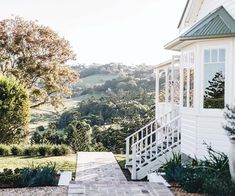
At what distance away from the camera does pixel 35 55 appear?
73.8 feet

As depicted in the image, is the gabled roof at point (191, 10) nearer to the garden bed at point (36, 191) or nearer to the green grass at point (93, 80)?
the garden bed at point (36, 191)

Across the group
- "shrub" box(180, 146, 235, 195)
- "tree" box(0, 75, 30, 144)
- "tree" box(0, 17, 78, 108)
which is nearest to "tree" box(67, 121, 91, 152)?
"tree" box(0, 75, 30, 144)

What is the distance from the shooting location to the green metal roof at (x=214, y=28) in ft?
35.2

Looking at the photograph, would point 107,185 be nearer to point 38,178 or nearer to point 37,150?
point 38,178

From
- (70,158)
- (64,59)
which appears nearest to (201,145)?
(70,158)

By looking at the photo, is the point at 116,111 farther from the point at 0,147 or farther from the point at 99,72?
the point at 99,72

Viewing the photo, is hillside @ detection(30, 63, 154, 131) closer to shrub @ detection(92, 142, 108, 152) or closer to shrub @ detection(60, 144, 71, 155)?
shrub @ detection(92, 142, 108, 152)

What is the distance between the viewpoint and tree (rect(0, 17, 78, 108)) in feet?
72.7

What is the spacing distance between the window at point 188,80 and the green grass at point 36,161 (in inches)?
177

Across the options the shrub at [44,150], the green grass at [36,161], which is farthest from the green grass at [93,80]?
the green grass at [36,161]

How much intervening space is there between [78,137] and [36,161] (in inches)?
158

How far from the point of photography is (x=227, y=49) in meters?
10.9

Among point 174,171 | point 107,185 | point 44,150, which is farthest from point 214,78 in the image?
point 44,150

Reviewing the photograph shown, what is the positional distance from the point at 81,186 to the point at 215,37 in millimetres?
5381
